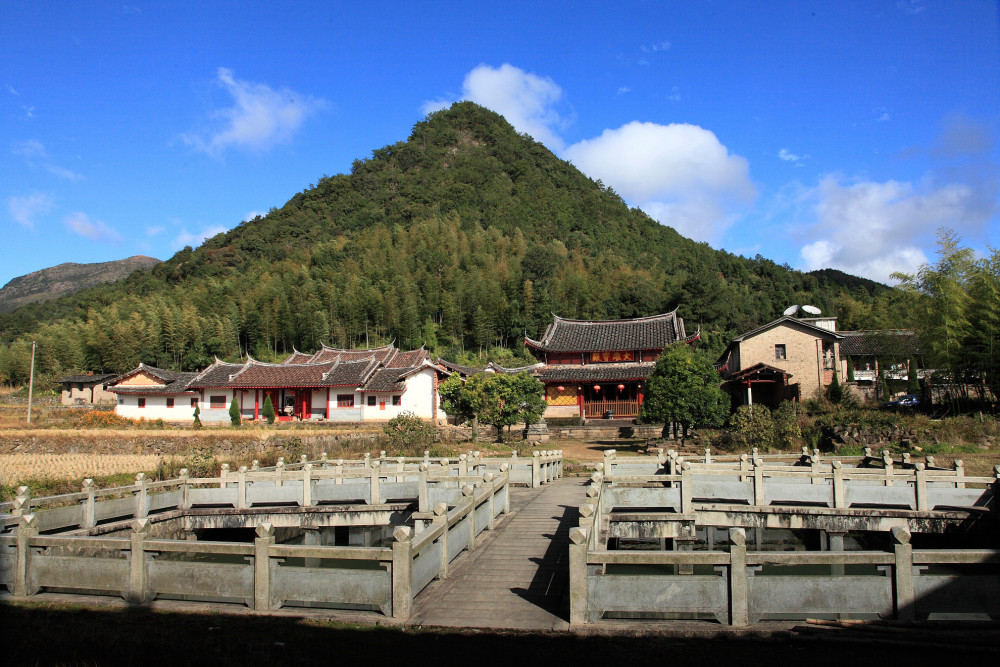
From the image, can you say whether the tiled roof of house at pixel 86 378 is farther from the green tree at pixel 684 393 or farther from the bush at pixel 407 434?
the green tree at pixel 684 393

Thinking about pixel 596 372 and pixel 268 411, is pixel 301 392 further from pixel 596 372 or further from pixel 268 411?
pixel 596 372

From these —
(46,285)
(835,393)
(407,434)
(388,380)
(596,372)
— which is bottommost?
(407,434)

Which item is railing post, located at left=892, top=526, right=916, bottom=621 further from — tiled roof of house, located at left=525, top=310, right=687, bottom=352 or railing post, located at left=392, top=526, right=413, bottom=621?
tiled roof of house, located at left=525, top=310, right=687, bottom=352

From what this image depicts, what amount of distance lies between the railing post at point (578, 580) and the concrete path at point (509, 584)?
0.52 feet

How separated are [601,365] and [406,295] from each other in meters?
25.1

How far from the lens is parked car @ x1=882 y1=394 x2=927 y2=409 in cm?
2528

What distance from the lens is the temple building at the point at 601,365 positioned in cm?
3600

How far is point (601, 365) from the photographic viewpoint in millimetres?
37625

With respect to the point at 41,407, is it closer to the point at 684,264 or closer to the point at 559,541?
the point at 559,541

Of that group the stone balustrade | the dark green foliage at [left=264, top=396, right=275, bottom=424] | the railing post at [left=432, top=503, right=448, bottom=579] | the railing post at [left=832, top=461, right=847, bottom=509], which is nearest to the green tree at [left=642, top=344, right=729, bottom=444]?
the railing post at [left=832, top=461, right=847, bottom=509]

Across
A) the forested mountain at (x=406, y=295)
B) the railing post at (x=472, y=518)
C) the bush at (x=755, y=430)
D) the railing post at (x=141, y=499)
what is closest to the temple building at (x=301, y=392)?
the forested mountain at (x=406, y=295)

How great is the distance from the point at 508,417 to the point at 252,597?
19.3 metres

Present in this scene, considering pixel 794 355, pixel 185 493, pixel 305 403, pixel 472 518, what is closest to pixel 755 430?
pixel 794 355

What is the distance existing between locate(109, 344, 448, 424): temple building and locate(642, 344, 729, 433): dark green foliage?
55.1ft
